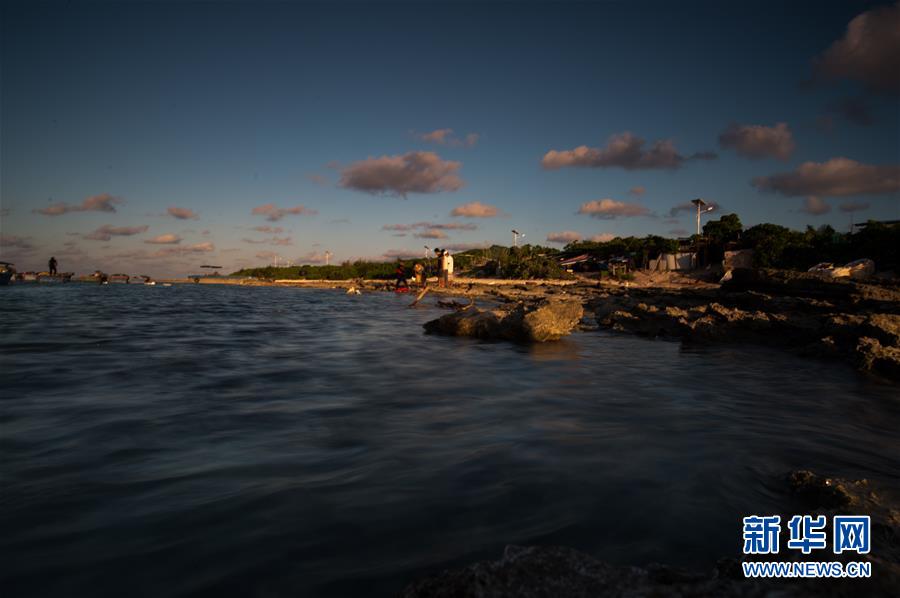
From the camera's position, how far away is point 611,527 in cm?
252

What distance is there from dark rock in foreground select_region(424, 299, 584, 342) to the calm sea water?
266cm

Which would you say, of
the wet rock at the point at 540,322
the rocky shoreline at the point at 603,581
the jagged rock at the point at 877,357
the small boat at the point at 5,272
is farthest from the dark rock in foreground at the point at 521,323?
the small boat at the point at 5,272

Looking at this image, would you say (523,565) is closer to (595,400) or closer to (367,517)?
(367,517)

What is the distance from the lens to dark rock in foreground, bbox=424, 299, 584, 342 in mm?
10391

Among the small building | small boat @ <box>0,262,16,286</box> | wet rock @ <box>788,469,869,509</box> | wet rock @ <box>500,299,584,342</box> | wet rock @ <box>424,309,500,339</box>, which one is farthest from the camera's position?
small boat @ <box>0,262,16,286</box>

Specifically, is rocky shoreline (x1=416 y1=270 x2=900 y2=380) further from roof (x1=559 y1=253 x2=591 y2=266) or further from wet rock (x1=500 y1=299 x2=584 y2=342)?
roof (x1=559 y1=253 x2=591 y2=266)

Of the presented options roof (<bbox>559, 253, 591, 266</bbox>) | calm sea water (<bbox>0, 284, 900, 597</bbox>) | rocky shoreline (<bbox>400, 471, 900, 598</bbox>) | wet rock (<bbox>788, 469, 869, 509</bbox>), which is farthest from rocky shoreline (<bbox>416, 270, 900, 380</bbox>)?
roof (<bbox>559, 253, 591, 266</bbox>)

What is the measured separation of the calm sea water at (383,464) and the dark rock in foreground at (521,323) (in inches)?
105

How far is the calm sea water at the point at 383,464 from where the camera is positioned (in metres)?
2.28

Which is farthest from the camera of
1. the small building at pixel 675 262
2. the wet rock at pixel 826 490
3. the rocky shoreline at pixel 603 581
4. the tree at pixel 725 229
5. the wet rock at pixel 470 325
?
the small building at pixel 675 262

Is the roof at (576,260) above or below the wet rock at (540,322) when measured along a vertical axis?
above

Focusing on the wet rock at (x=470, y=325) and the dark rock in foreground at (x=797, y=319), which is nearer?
the dark rock in foreground at (x=797, y=319)

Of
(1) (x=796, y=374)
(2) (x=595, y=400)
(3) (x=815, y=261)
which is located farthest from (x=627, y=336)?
(3) (x=815, y=261)

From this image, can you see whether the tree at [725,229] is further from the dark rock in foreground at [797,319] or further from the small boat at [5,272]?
the small boat at [5,272]
